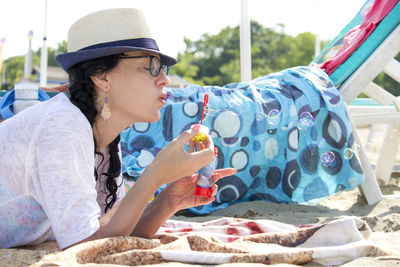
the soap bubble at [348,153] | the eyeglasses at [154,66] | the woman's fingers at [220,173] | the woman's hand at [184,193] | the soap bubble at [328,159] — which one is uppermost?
the eyeglasses at [154,66]

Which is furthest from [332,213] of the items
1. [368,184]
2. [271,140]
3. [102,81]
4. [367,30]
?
[102,81]

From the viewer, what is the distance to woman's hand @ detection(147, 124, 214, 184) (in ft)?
4.99

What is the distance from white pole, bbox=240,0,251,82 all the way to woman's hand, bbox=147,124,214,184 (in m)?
3.15

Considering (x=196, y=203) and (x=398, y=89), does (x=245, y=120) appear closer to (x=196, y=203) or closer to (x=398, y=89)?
(x=196, y=203)

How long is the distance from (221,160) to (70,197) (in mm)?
1859

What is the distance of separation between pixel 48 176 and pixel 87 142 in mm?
168

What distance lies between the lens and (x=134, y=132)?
3281mm

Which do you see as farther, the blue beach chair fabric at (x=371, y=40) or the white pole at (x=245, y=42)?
the white pole at (x=245, y=42)

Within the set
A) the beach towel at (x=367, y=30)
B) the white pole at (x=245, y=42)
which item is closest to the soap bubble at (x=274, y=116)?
the beach towel at (x=367, y=30)

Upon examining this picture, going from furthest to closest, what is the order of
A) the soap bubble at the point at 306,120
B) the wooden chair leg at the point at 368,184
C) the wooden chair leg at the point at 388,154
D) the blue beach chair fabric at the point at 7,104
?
the wooden chair leg at the point at 388,154, the soap bubble at the point at 306,120, the wooden chair leg at the point at 368,184, the blue beach chair fabric at the point at 7,104

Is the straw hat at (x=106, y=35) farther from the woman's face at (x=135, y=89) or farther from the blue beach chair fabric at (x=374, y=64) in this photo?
the blue beach chair fabric at (x=374, y=64)

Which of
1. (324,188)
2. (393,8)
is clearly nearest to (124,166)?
(324,188)

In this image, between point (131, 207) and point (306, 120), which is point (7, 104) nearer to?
point (131, 207)

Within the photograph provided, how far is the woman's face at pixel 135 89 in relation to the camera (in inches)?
65.7
